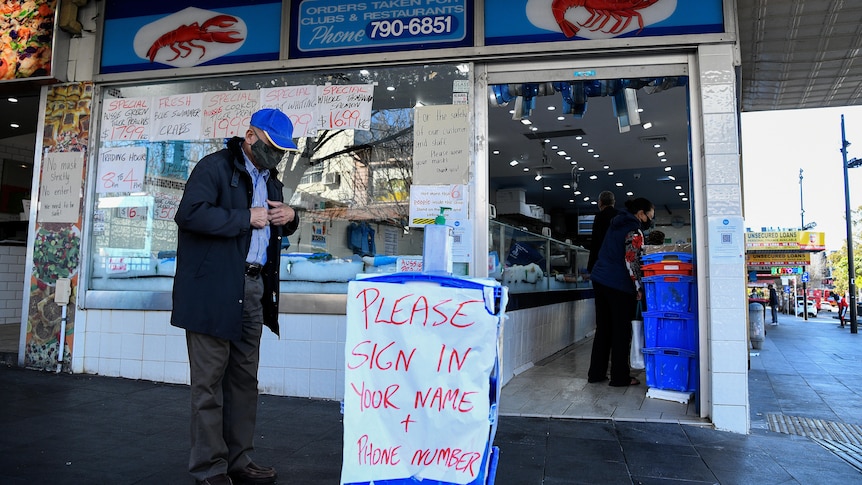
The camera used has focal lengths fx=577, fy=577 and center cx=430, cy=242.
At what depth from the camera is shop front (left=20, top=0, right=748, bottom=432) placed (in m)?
4.31

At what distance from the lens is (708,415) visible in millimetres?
4180

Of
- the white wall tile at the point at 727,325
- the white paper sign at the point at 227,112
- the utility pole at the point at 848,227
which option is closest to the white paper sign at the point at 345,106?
the white paper sign at the point at 227,112

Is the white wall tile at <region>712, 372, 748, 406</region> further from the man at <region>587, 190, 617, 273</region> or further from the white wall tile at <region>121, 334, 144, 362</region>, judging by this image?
the white wall tile at <region>121, 334, 144, 362</region>

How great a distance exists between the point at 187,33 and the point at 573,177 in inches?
490

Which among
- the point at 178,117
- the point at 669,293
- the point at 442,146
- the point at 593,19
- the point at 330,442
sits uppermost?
the point at 593,19

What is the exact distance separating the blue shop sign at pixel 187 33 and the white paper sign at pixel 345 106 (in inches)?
24.1

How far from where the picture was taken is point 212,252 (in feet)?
9.00

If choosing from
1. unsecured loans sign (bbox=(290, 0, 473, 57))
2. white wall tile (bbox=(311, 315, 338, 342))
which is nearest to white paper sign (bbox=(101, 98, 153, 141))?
unsecured loans sign (bbox=(290, 0, 473, 57))

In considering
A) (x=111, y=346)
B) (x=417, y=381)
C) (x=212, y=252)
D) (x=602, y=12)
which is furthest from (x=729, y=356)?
(x=111, y=346)

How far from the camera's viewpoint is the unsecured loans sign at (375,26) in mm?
4824

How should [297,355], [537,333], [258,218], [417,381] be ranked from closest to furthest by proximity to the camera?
[417,381], [258,218], [297,355], [537,333]

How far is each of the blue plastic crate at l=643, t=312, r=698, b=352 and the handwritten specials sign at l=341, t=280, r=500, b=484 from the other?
3.19 meters

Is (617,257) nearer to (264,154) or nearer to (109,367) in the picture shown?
(264,154)

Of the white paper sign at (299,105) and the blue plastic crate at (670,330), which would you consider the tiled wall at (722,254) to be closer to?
the blue plastic crate at (670,330)
